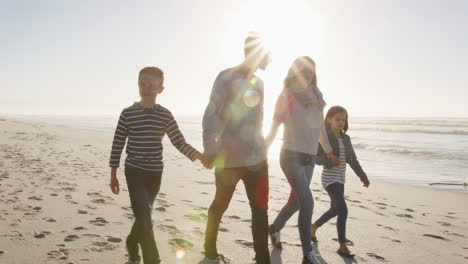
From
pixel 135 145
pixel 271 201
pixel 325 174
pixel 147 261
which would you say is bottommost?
pixel 271 201

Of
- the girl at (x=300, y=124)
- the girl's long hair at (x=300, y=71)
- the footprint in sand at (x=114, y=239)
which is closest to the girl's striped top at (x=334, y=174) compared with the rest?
the girl at (x=300, y=124)

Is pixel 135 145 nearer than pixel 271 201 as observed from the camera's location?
Yes

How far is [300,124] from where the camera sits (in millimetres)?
4031

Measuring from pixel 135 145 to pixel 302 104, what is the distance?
1.90 metres

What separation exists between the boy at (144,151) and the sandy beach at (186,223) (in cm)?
77

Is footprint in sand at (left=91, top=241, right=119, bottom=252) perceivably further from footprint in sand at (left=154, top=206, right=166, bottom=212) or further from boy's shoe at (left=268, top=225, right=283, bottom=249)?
boy's shoe at (left=268, top=225, right=283, bottom=249)

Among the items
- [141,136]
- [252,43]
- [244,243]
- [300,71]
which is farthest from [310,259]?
[252,43]

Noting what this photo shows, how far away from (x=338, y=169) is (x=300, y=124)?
2.74 feet

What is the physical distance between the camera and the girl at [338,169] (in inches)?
170

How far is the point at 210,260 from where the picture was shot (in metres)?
3.91

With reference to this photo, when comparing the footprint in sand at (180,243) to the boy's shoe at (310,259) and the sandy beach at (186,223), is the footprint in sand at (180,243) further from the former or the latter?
the boy's shoe at (310,259)

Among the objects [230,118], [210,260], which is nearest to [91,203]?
[210,260]

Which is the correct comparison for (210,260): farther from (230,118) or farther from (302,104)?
(302,104)

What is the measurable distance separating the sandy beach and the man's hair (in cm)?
231
